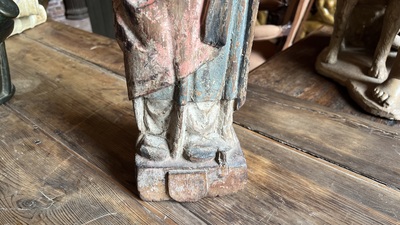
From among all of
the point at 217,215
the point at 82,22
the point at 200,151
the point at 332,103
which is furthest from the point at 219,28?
the point at 82,22

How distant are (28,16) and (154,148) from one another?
0.87 meters

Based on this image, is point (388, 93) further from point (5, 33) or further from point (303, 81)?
point (5, 33)

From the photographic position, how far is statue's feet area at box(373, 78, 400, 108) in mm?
927

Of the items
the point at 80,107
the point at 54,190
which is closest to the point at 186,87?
the point at 54,190

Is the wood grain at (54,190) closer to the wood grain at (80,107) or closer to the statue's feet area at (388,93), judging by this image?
the wood grain at (80,107)

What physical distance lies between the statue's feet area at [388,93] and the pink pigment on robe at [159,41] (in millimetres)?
585

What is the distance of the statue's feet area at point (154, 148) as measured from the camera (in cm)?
64

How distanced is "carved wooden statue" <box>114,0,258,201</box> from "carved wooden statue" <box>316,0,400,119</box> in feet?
1.59

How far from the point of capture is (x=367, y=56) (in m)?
1.16

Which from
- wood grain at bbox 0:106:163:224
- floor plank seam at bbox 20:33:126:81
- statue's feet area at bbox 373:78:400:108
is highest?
statue's feet area at bbox 373:78:400:108

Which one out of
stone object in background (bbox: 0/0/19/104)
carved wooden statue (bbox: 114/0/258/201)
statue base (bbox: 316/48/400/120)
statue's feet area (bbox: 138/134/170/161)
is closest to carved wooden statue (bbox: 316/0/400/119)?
statue base (bbox: 316/48/400/120)

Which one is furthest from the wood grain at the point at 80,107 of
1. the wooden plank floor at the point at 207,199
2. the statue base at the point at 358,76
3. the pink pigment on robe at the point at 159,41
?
the statue base at the point at 358,76

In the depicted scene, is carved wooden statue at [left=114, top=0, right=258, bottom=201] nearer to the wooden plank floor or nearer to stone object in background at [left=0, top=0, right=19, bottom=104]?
the wooden plank floor

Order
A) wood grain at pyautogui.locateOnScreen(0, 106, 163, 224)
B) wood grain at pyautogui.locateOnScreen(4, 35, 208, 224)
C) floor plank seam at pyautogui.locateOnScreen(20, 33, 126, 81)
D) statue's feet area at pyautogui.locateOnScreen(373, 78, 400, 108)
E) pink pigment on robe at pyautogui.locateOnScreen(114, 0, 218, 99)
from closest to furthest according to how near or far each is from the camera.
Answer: pink pigment on robe at pyautogui.locateOnScreen(114, 0, 218, 99), wood grain at pyautogui.locateOnScreen(0, 106, 163, 224), wood grain at pyautogui.locateOnScreen(4, 35, 208, 224), statue's feet area at pyautogui.locateOnScreen(373, 78, 400, 108), floor plank seam at pyautogui.locateOnScreen(20, 33, 126, 81)
